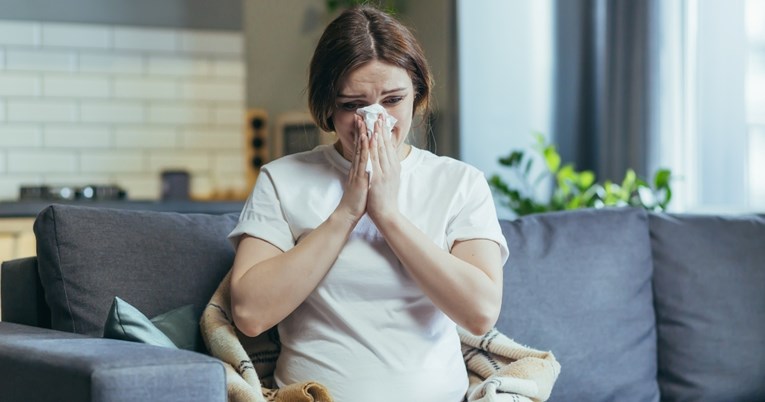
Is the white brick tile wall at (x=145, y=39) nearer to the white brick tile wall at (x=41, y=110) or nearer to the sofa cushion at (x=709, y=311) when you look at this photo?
the white brick tile wall at (x=41, y=110)

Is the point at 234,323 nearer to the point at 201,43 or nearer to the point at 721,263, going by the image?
the point at 721,263

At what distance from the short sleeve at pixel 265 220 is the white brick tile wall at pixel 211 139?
296 cm

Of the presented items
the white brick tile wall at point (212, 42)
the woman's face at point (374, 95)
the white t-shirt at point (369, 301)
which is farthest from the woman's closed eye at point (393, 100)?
the white brick tile wall at point (212, 42)

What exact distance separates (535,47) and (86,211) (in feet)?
9.06

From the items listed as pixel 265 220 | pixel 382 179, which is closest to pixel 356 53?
pixel 382 179

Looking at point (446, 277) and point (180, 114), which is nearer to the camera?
point (446, 277)

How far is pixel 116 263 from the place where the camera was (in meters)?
1.94

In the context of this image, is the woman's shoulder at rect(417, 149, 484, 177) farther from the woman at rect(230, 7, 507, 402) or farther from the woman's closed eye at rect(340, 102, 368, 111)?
the woman's closed eye at rect(340, 102, 368, 111)

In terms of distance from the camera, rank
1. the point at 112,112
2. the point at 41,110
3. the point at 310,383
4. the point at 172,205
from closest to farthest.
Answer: the point at 310,383
the point at 172,205
the point at 41,110
the point at 112,112

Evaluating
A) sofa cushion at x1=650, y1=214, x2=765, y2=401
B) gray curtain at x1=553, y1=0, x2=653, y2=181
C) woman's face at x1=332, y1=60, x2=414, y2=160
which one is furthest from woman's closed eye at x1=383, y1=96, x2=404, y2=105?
gray curtain at x1=553, y1=0, x2=653, y2=181

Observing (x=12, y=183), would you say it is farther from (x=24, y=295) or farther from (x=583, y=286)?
(x=583, y=286)

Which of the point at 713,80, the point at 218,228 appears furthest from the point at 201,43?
the point at 218,228

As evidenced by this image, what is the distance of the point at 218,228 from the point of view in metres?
2.10

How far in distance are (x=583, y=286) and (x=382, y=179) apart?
0.70m
